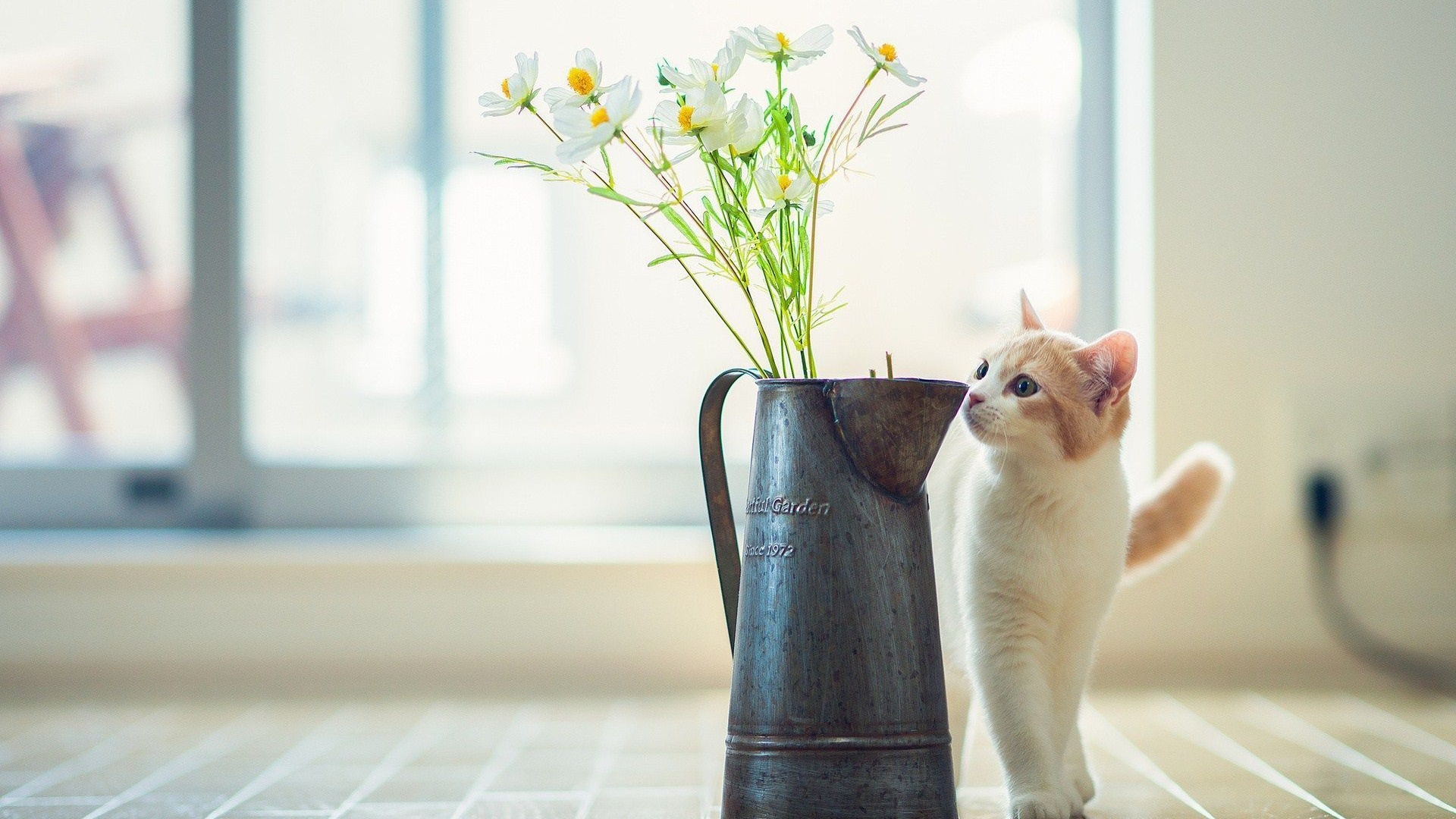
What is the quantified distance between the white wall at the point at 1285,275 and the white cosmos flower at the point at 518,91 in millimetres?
914

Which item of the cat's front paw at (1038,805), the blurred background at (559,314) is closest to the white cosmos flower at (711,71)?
the cat's front paw at (1038,805)

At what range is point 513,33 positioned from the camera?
156 centimetres

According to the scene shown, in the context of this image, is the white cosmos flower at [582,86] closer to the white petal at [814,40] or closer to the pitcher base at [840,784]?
the white petal at [814,40]

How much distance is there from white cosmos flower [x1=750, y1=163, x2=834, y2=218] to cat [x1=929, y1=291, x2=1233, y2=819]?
0.59ft

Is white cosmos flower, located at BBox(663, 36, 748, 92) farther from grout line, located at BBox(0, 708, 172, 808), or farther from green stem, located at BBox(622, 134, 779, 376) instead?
grout line, located at BBox(0, 708, 172, 808)

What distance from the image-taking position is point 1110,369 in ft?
2.41

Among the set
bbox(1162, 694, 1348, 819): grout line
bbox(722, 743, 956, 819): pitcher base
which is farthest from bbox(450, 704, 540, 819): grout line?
bbox(1162, 694, 1348, 819): grout line

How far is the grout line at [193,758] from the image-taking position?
0.84 meters

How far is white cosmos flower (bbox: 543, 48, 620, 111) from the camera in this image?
620mm

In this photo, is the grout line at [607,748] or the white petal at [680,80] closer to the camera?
the white petal at [680,80]

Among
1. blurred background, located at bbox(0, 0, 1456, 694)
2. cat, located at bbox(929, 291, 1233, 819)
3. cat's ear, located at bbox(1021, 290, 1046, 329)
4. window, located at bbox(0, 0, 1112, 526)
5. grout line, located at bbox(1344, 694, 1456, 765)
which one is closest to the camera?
cat, located at bbox(929, 291, 1233, 819)

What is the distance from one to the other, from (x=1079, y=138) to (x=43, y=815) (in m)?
1.30

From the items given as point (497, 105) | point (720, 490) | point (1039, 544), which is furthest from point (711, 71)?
point (1039, 544)

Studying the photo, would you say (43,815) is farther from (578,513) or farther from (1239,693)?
(1239,693)
